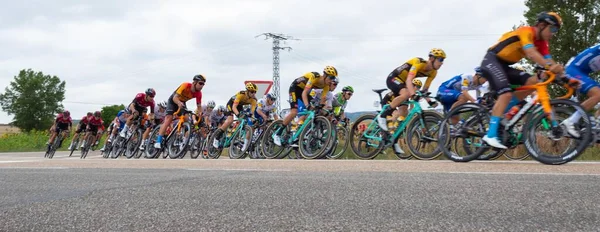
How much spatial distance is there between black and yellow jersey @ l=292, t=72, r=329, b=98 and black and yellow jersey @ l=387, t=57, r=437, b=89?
181 cm

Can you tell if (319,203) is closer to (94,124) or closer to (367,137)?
(367,137)

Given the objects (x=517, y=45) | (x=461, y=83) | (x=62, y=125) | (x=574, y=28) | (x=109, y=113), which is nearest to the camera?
(x=517, y=45)

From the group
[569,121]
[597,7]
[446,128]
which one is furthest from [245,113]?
[597,7]

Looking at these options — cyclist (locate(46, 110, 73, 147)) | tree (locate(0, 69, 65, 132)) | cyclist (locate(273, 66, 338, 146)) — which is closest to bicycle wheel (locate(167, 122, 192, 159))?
cyclist (locate(273, 66, 338, 146))

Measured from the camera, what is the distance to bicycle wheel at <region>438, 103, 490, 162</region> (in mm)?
6856

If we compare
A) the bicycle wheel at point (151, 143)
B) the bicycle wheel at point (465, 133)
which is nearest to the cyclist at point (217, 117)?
the bicycle wheel at point (151, 143)

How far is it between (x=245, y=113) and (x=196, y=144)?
1685 mm

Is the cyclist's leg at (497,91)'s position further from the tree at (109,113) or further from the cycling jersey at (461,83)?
the tree at (109,113)

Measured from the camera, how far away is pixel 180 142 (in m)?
13.0

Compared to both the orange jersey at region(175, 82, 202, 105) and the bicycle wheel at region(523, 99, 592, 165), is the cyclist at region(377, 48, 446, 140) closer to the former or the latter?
the bicycle wheel at region(523, 99, 592, 165)

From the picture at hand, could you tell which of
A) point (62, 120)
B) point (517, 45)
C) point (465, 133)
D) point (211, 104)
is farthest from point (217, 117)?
point (517, 45)

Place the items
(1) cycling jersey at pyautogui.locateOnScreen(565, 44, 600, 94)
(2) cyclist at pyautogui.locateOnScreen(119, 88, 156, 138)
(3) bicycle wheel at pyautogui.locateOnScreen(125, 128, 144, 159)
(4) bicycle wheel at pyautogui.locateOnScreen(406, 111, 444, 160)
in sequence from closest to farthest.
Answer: (1) cycling jersey at pyautogui.locateOnScreen(565, 44, 600, 94), (4) bicycle wheel at pyautogui.locateOnScreen(406, 111, 444, 160), (2) cyclist at pyautogui.locateOnScreen(119, 88, 156, 138), (3) bicycle wheel at pyautogui.locateOnScreen(125, 128, 144, 159)

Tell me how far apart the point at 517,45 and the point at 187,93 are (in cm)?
805

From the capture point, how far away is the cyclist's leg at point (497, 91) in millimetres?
6230
